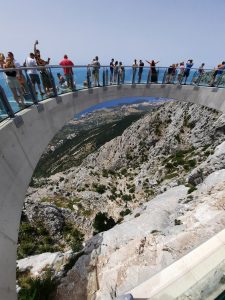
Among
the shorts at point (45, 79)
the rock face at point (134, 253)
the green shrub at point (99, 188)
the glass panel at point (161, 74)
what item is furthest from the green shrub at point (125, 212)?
the shorts at point (45, 79)

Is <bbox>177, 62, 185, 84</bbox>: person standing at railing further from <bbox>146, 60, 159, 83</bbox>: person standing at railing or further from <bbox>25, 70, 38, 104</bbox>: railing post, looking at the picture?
<bbox>25, 70, 38, 104</bbox>: railing post

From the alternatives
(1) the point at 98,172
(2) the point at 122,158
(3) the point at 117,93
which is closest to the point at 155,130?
(2) the point at 122,158

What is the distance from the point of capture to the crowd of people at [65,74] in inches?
335

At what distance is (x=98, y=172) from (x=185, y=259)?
52.3m

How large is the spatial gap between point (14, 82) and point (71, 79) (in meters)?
5.16

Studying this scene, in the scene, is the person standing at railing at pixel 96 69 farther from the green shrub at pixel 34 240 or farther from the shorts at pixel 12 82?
the green shrub at pixel 34 240

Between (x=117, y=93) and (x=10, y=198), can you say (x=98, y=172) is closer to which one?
(x=117, y=93)

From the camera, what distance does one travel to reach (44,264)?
1328 centimetres

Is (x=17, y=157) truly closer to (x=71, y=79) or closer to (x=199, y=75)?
(x=71, y=79)

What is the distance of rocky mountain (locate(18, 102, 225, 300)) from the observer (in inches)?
345

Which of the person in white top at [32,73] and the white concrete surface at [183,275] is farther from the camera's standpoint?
the person in white top at [32,73]

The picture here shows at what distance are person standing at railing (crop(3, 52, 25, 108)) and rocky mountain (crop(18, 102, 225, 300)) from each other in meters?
8.97

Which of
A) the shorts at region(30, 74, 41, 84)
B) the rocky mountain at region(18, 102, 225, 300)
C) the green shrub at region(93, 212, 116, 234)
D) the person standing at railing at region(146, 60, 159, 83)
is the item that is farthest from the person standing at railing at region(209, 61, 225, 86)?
the green shrub at region(93, 212, 116, 234)

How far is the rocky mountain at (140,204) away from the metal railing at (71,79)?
7.99 m
